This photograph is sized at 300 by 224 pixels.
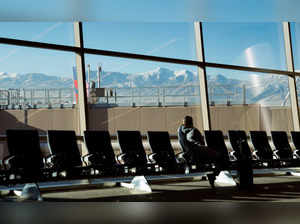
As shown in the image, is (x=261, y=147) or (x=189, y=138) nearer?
(x=189, y=138)

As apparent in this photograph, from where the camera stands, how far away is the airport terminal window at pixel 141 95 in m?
6.82

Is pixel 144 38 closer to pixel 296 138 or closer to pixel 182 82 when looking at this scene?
pixel 182 82

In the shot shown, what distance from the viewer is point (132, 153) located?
206 inches

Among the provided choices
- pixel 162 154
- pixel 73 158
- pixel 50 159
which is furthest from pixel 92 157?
pixel 162 154

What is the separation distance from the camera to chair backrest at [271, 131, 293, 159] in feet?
22.9

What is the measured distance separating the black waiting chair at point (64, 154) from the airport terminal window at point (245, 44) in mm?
3845

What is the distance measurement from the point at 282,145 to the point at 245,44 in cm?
252

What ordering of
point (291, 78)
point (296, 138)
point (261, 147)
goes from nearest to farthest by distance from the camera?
1. point (261, 147)
2. point (296, 138)
3. point (291, 78)

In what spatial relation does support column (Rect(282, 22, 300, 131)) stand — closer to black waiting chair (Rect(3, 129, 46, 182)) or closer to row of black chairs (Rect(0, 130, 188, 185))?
row of black chairs (Rect(0, 130, 188, 185))

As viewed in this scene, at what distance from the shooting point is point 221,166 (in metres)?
5.40

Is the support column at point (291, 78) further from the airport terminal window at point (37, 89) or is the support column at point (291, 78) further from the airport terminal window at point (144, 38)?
the airport terminal window at point (37, 89)

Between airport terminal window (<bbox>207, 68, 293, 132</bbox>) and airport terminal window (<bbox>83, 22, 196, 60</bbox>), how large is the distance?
0.81 metres

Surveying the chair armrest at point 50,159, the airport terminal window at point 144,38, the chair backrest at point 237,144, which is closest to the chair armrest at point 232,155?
the chair backrest at point 237,144

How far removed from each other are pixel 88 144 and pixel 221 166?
6.40ft
